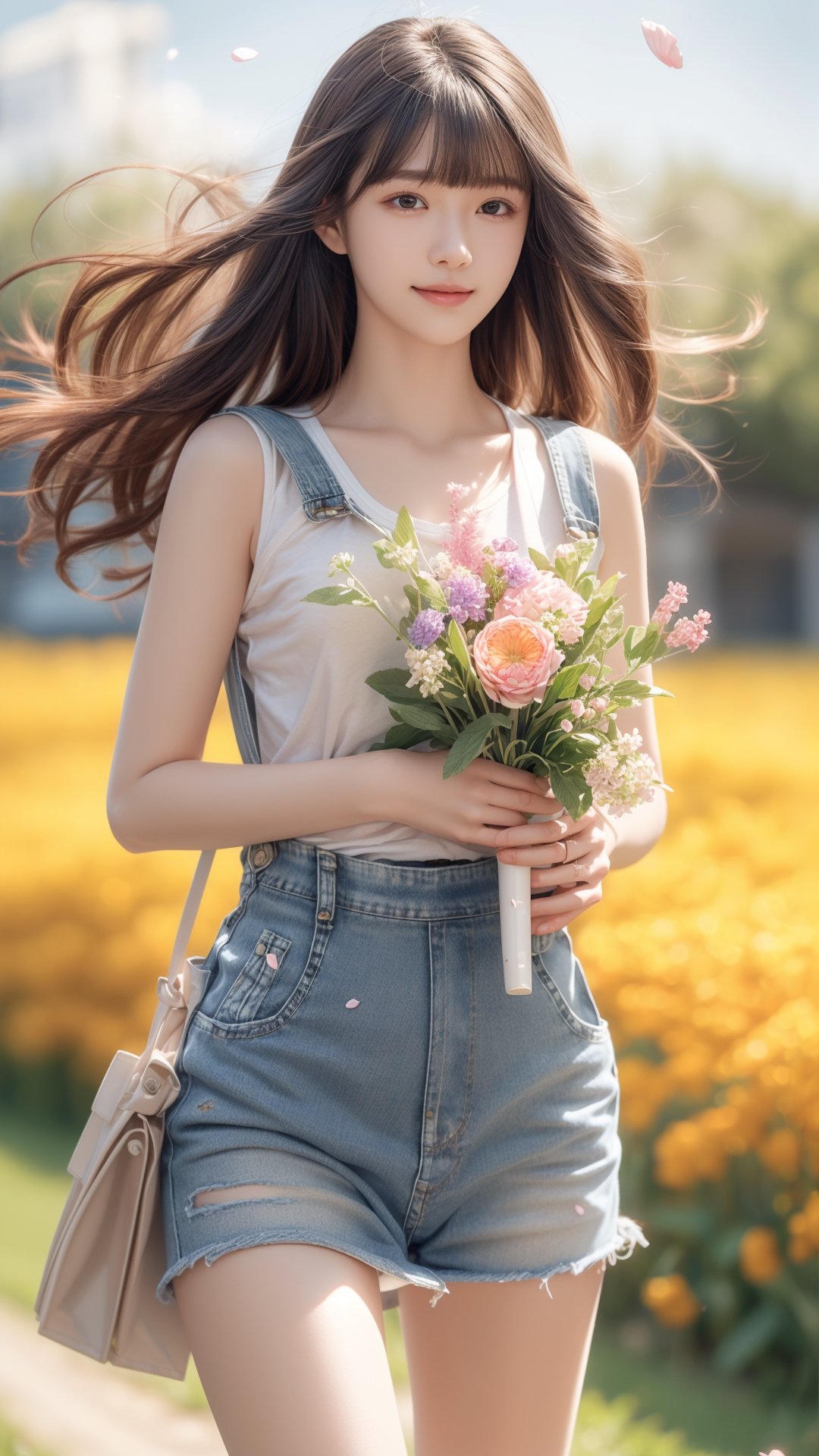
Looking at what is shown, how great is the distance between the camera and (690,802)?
16.8ft

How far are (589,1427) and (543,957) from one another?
184 cm

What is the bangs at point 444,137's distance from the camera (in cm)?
188

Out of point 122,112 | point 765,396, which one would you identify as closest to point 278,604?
point 122,112

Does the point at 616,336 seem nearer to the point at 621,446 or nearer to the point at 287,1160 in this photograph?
the point at 621,446

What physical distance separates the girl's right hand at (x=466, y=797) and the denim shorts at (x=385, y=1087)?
100 millimetres

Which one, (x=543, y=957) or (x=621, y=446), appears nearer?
(x=543, y=957)

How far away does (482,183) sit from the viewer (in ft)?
6.29

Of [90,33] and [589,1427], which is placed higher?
[90,33]

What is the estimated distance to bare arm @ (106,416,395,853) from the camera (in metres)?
1.81

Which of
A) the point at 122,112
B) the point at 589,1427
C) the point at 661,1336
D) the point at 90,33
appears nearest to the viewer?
the point at 122,112

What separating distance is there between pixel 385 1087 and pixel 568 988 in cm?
30

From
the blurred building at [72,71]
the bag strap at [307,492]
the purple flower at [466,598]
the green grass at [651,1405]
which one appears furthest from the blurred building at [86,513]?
the green grass at [651,1405]

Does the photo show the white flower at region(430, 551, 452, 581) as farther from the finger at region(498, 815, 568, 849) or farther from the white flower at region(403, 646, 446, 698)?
the finger at region(498, 815, 568, 849)

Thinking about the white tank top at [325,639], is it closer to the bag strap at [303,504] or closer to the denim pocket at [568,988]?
the bag strap at [303,504]
